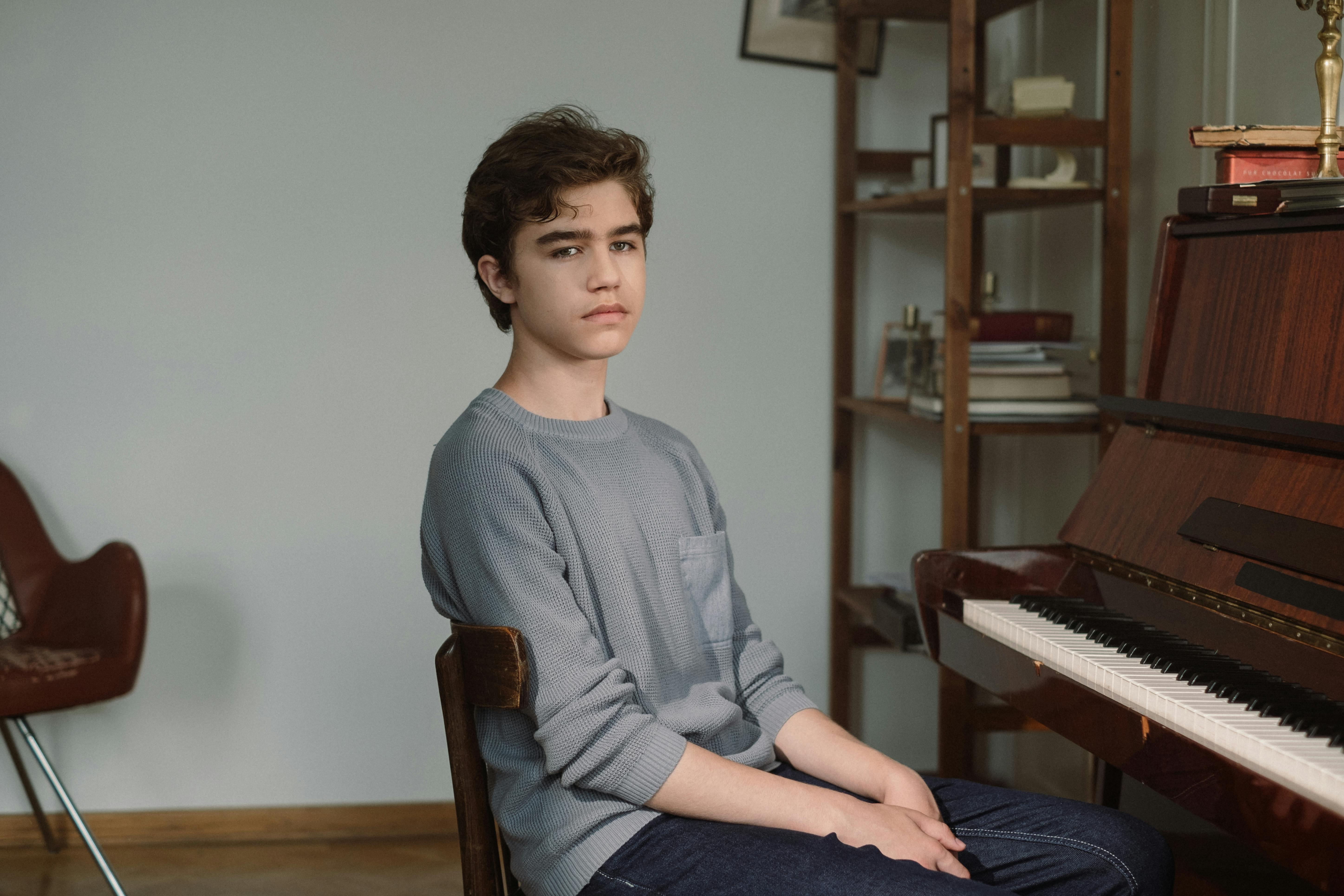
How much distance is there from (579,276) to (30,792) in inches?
82.4

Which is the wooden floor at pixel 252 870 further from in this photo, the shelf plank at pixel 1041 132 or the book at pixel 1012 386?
the shelf plank at pixel 1041 132

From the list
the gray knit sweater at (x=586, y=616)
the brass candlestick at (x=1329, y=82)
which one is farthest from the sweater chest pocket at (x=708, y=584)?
the brass candlestick at (x=1329, y=82)

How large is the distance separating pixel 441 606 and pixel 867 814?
1.61ft

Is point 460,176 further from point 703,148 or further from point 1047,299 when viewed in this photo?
point 1047,299

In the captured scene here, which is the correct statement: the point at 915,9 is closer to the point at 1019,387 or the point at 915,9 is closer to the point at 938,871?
the point at 1019,387

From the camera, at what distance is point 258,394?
2.70 m

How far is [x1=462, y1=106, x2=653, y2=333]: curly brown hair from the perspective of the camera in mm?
1286

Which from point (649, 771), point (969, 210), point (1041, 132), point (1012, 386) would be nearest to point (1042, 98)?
point (1041, 132)

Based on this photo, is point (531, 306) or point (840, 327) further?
point (840, 327)

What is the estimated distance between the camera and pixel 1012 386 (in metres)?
2.21

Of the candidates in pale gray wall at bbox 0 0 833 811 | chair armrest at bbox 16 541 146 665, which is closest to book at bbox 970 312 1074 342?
pale gray wall at bbox 0 0 833 811

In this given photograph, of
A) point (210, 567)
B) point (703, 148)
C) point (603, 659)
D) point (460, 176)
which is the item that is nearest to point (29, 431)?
point (210, 567)

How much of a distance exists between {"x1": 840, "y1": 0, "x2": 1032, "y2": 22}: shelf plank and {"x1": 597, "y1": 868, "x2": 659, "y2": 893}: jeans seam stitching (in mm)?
1900

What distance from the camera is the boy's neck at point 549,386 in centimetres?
134
